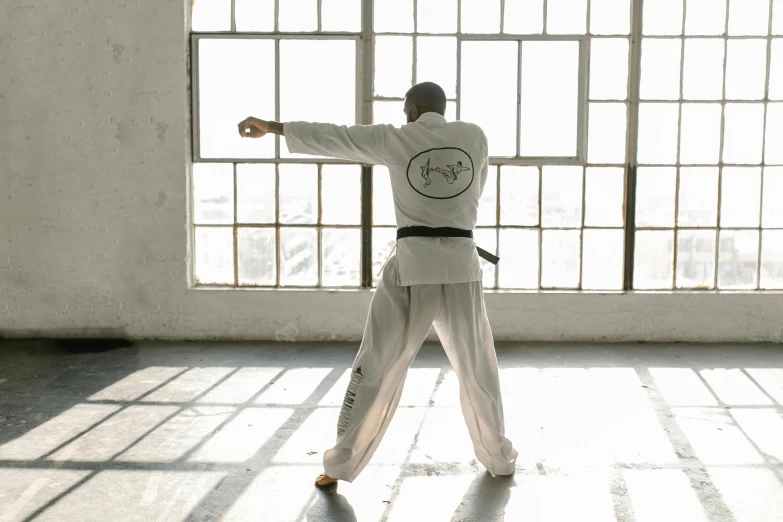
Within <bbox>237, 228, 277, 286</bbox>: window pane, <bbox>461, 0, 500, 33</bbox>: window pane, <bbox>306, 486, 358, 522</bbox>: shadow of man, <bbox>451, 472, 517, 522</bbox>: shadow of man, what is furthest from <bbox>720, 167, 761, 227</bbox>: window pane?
<bbox>306, 486, 358, 522</bbox>: shadow of man

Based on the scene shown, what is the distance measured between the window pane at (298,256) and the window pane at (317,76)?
1.80 ft

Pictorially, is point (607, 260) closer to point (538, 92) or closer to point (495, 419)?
point (538, 92)

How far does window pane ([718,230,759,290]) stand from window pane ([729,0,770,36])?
4.35ft

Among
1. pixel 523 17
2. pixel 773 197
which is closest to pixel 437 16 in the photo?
pixel 523 17

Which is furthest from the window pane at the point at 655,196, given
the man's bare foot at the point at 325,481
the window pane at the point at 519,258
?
the man's bare foot at the point at 325,481

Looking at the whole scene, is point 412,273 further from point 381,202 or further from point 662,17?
point 662,17

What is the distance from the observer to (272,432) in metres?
3.26

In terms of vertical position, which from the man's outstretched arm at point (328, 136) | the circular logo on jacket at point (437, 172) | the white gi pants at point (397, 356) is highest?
the man's outstretched arm at point (328, 136)

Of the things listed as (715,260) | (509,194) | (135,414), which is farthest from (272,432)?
(715,260)

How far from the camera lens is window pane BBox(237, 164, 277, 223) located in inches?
199

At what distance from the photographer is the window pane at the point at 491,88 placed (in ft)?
16.2

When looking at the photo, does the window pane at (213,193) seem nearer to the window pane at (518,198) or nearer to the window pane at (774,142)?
the window pane at (518,198)

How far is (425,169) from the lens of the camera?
260cm

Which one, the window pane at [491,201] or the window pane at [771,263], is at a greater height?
the window pane at [491,201]
